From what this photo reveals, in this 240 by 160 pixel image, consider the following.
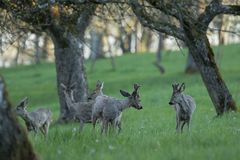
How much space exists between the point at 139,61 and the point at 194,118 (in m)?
35.0

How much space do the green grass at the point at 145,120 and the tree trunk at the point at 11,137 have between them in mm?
1066

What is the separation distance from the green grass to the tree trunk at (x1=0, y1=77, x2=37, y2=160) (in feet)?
3.50

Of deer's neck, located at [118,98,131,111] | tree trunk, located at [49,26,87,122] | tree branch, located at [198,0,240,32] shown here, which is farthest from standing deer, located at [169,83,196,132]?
tree trunk, located at [49,26,87,122]

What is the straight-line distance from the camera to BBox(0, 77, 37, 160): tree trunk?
8.88 m

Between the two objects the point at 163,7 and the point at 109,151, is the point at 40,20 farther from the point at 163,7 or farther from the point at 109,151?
the point at 109,151

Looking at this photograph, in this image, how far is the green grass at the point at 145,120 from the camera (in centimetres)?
1027

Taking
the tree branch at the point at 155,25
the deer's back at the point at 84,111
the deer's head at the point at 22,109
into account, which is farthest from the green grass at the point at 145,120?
the tree branch at the point at 155,25

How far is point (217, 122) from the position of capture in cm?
1636

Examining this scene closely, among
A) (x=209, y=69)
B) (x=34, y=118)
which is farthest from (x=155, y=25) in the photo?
(x=34, y=118)

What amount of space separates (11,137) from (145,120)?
1206cm

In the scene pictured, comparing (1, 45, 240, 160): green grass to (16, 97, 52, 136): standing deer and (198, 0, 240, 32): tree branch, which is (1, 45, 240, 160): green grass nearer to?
(16, 97, 52, 136): standing deer

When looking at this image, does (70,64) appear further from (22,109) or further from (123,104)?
(123,104)

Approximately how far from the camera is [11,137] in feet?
29.5

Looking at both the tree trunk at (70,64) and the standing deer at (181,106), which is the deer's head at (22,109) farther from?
the tree trunk at (70,64)
